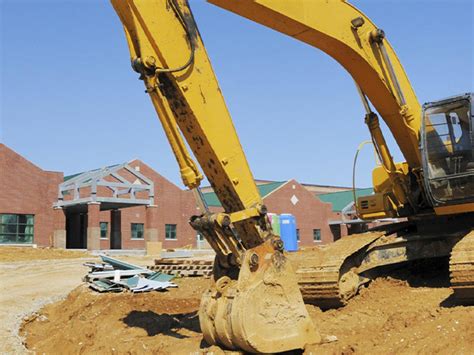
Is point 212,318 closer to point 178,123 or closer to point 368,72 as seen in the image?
point 178,123

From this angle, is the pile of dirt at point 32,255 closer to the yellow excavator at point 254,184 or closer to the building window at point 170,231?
the building window at point 170,231

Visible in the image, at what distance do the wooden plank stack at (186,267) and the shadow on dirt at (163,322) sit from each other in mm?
5175

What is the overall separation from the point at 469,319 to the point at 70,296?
32.1ft

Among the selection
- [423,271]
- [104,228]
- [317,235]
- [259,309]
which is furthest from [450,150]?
[317,235]

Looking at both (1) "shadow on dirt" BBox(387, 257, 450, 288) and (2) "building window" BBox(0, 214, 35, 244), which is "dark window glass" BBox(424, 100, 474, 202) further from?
(2) "building window" BBox(0, 214, 35, 244)

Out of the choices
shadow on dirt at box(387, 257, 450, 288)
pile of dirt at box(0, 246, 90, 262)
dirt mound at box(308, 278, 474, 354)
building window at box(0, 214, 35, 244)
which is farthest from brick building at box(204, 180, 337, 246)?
dirt mound at box(308, 278, 474, 354)

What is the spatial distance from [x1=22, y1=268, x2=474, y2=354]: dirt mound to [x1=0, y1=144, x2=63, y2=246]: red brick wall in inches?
983

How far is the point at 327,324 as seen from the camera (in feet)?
25.5

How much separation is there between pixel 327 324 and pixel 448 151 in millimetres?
3136

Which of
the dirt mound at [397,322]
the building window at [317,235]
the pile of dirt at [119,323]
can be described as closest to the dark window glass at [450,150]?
the dirt mound at [397,322]

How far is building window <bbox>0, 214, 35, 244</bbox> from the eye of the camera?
34781 millimetres

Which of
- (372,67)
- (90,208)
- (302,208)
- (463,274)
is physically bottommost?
(463,274)

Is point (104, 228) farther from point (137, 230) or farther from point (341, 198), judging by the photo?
point (341, 198)

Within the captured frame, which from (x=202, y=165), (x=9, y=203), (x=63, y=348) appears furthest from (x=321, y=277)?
(x=9, y=203)
